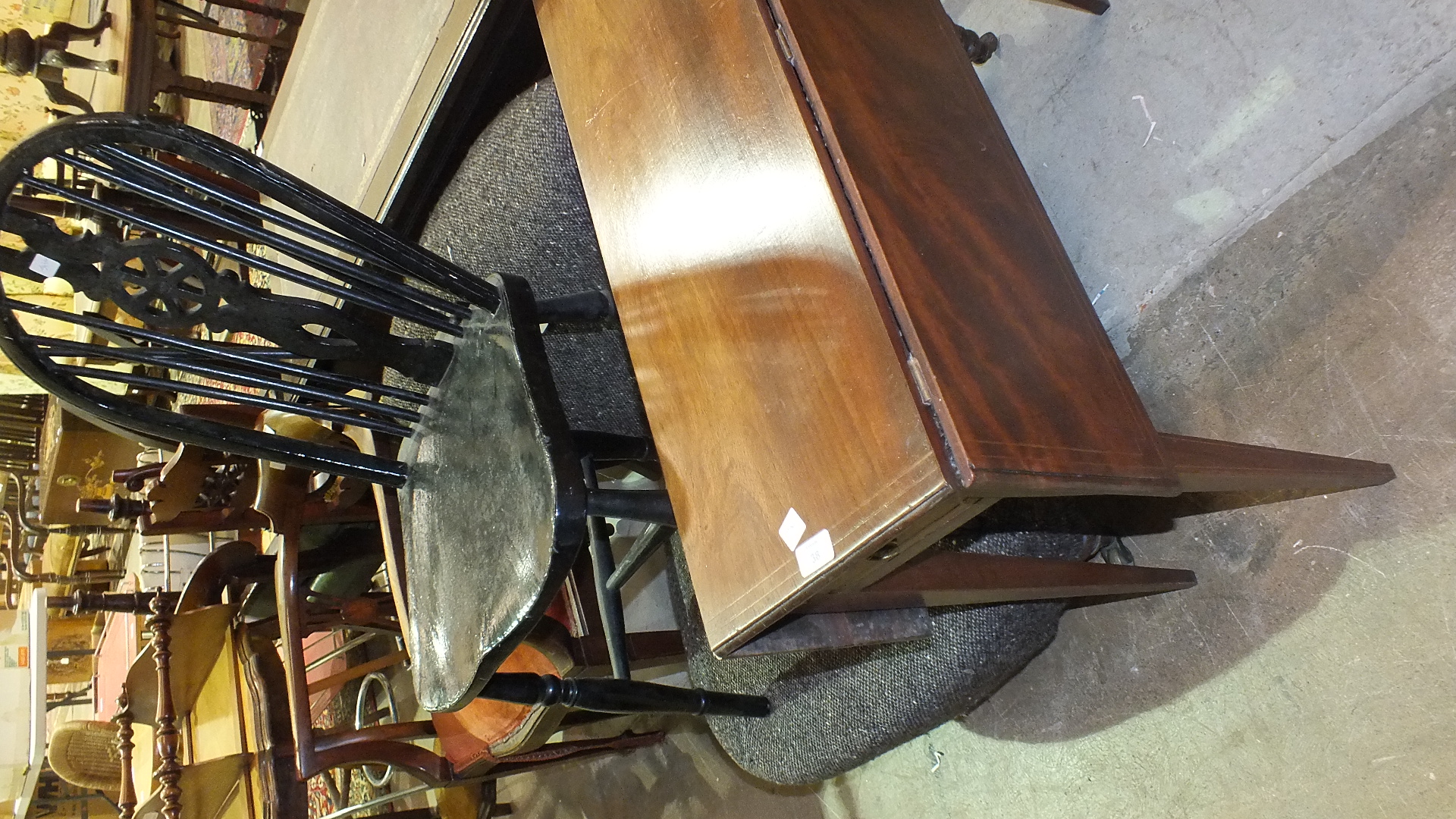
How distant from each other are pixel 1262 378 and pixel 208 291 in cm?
126

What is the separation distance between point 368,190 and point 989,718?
4.33 feet

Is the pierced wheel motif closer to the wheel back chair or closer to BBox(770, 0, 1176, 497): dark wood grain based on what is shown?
the wheel back chair

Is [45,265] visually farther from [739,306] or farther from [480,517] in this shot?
[739,306]

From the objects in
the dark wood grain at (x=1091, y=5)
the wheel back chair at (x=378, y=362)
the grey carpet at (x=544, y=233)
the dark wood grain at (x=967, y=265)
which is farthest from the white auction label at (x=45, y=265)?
the dark wood grain at (x=1091, y=5)

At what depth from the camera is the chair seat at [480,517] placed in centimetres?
94

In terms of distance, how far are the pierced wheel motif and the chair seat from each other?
30 cm

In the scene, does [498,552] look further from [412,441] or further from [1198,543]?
[1198,543]

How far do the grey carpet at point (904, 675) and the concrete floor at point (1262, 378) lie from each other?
195mm

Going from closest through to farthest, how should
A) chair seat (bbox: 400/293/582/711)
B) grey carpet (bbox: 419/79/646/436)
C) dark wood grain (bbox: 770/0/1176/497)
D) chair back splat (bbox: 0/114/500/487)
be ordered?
dark wood grain (bbox: 770/0/1176/497), chair back splat (bbox: 0/114/500/487), chair seat (bbox: 400/293/582/711), grey carpet (bbox: 419/79/646/436)

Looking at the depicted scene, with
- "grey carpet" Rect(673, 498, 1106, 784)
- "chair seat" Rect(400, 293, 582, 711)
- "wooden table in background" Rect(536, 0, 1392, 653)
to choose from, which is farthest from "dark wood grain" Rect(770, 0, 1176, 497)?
"chair seat" Rect(400, 293, 582, 711)

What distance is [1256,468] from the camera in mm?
885

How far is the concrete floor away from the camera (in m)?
0.98

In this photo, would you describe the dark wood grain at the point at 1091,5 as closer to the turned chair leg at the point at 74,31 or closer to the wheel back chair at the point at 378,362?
the wheel back chair at the point at 378,362

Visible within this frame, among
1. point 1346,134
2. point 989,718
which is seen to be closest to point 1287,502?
point 1346,134
